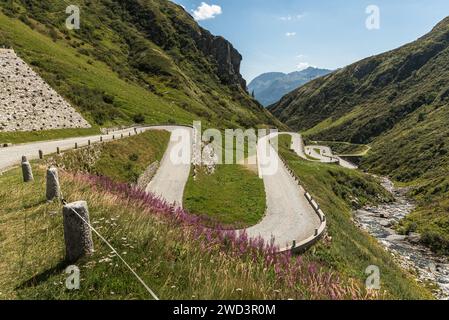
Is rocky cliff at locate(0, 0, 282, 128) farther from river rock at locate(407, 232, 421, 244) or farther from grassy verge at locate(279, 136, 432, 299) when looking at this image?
river rock at locate(407, 232, 421, 244)

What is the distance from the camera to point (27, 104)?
147 ft

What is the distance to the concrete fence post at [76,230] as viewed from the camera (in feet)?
25.4

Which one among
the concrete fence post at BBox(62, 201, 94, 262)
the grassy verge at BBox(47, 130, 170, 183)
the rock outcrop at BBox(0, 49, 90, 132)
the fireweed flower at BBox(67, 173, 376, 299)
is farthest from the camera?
the rock outcrop at BBox(0, 49, 90, 132)

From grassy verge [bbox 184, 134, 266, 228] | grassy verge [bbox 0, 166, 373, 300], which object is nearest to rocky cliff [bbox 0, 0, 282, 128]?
grassy verge [bbox 184, 134, 266, 228]

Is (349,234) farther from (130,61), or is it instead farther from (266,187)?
(130,61)

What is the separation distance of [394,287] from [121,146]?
30.3 metres

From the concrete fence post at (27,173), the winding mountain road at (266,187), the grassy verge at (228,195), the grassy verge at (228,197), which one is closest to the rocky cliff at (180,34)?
the winding mountain road at (266,187)

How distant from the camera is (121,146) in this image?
135 ft

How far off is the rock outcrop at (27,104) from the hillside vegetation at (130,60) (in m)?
7.71

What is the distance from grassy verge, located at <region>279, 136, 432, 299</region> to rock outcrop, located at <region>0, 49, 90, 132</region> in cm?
3566

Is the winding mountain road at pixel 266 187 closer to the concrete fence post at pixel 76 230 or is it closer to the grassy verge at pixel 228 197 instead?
the grassy verge at pixel 228 197

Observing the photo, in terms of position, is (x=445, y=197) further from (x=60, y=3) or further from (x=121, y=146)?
(x=60, y=3)

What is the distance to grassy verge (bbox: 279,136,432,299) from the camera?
2679cm
